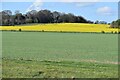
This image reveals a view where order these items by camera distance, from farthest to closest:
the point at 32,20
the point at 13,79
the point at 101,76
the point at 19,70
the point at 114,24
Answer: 1. the point at 32,20
2. the point at 114,24
3. the point at 19,70
4. the point at 101,76
5. the point at 13,79

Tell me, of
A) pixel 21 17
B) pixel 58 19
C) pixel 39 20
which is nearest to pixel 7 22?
pixel 21 17

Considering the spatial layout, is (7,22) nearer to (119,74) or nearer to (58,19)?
(58,19)

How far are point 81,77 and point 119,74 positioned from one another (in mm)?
1518

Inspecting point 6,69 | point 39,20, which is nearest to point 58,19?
point 39,20

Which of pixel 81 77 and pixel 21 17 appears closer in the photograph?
pixel 81 77

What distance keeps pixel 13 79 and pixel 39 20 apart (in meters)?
83.9

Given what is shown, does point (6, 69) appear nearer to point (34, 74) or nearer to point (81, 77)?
point (34, 74)

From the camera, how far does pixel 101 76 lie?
445 inches

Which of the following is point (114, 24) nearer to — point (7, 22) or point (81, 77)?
point (7, 22)

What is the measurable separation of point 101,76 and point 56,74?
4.86 ft

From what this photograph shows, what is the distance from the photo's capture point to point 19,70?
12273 mm

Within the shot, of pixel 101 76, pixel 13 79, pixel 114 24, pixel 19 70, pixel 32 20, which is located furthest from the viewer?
pixel 32 20

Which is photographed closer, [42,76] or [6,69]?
[42,76]

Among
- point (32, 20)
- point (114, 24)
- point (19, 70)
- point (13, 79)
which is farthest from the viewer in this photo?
point (32, 20)
